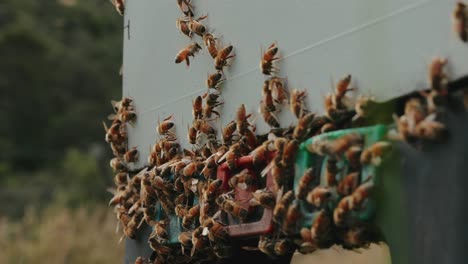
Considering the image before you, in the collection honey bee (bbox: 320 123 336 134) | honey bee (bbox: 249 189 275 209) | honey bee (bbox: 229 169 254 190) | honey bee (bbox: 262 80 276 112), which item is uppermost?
honey bee (bbox: 262 80 276 112)

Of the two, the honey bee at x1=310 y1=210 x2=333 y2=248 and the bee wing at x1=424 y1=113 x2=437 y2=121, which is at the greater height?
the bee wing at x1=424 y1=113 x2=437 y2=121

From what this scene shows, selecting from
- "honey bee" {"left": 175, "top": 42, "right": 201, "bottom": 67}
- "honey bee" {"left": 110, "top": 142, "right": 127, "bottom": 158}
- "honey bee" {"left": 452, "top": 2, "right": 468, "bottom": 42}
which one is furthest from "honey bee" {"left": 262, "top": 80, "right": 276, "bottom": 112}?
"honey bee" {"left": 110, "top": 142, "right": 127, "bottom": 158}

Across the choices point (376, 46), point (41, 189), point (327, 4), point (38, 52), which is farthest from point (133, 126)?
point (38, 52)

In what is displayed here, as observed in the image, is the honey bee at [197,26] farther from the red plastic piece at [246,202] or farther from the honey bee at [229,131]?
the red plastic piece at [246,202]

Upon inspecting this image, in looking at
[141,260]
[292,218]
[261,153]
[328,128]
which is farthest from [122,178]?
[328,128]

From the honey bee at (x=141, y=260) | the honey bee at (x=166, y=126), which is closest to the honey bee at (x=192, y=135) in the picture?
the honey bee at (x=166, y=126)

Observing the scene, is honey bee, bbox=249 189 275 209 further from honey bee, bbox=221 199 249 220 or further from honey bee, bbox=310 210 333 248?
honey bee, bbox=310 210 333 248
